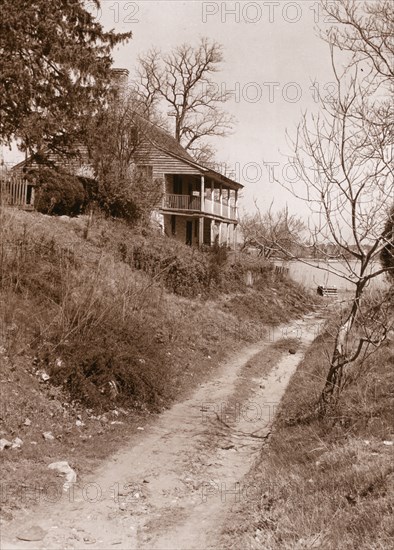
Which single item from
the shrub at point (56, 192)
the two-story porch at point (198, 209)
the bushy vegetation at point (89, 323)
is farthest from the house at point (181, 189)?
the bushy vegetation at point (89, 323)

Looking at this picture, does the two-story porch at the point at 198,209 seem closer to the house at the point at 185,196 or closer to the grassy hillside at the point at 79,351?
the house at the point at 185,196

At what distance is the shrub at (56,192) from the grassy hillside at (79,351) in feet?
10.1

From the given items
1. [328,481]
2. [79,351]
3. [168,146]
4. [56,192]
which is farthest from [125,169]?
[328,481]

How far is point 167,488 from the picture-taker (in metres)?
6.94

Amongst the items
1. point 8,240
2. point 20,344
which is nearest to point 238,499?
point 20,344

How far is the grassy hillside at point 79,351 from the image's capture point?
7.80 meters

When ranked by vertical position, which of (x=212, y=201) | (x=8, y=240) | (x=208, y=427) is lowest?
(x=208, y=427)

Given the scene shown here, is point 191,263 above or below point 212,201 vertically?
below

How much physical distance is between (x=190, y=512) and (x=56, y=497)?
1.54 meters

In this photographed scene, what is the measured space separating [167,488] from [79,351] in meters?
3.49

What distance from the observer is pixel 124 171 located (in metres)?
25.9

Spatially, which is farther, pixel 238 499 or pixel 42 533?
pixel 238 499

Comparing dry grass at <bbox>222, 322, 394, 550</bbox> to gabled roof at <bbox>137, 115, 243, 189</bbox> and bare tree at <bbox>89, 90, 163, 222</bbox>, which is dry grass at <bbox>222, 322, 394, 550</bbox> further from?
gabled roof at <bbox>137, 115, 243, 189</bbox>

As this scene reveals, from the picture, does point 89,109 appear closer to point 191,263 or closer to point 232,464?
point 191,263
